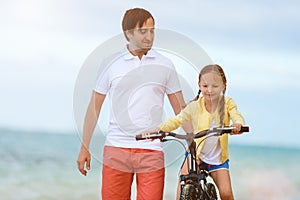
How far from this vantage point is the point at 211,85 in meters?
4.13

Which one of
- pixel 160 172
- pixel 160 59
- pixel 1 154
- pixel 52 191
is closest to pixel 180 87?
pixel 160 59

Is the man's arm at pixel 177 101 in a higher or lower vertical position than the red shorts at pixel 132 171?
higher

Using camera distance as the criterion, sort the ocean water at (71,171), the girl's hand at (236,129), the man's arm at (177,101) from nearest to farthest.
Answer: the girl's hand at (236,129) → the man's arm at (177,101) → the ocean water at (71,171)

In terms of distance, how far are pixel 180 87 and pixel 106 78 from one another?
0.39 metres

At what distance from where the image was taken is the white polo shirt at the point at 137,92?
4.27m

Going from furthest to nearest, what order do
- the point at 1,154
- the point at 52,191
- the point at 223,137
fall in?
the point at 1,154
the point at 52,191
the point at 223,137

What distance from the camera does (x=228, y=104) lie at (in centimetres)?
423

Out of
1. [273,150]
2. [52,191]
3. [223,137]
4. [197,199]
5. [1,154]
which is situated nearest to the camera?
[197,199]

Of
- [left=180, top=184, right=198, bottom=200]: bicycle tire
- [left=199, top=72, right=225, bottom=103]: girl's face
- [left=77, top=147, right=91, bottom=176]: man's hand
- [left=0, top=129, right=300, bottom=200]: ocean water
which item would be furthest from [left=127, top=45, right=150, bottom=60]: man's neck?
[left=0, top=129, right=300, bottom=200]: ocean water

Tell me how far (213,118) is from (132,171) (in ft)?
1.71

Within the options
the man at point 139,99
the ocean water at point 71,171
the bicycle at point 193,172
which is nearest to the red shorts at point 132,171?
the man at point 139,99

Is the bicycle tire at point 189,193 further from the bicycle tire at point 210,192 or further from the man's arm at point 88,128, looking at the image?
the man's arm at point 88,128

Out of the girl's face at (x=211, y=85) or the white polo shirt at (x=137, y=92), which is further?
the white polo shirt at (x=137, y=92)

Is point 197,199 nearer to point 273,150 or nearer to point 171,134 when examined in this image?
point 171,134
